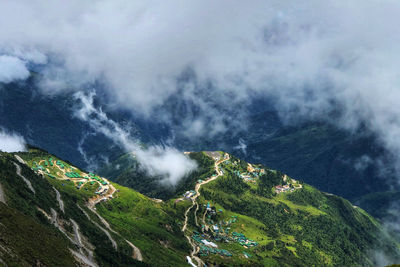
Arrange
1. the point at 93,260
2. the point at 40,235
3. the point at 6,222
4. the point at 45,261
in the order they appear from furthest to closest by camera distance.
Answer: the point at 93,260 < the point at 40,235 < the point at 6,222 < the point at 45,261

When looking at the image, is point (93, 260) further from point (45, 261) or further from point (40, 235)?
point (45, 261)

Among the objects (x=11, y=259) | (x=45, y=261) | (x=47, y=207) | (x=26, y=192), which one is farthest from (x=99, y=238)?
(x=11, y=259)

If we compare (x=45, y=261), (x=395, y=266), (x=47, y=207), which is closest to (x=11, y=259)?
(x=45, y=261)

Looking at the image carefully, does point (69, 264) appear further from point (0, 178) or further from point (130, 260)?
point (0, 178)

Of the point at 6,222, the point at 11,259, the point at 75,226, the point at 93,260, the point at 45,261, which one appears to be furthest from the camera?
the point at 75,226

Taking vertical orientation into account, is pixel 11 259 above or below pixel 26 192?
below

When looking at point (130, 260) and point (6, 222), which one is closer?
point (6, 222)

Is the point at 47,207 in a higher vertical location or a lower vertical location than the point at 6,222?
higher

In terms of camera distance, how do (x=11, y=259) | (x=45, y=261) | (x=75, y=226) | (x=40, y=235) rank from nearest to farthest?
(x=11, y=259)
(x=45, y=261)
(x=40, y=235)
(x=75, y=226)

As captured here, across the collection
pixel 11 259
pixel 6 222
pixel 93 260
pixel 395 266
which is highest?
pixel 395 266
